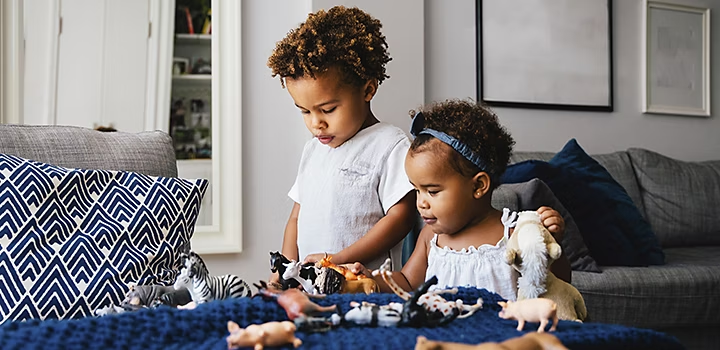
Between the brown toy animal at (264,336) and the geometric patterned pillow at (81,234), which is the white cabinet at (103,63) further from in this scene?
the brown toy animal at (264,336)

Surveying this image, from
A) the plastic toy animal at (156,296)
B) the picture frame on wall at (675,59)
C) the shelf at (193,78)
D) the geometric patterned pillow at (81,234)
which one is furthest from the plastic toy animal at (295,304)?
the picture frame on wall at (675,59)

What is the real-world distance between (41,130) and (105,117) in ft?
4.93

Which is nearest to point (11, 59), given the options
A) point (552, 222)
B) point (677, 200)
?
point (552, 222)

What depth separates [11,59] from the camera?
9.30 feet

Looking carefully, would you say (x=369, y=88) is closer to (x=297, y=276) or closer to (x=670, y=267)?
(x=297, y=276)

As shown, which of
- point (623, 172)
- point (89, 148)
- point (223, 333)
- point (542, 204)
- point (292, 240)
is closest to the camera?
point (223, 333)

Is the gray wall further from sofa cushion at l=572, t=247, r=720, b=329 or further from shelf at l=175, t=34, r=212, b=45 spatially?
sofa cushion at l=572, t=247, r=720, b=329

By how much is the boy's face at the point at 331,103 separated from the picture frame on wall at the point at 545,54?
1.70 metres

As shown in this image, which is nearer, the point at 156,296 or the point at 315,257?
the point at 156,296

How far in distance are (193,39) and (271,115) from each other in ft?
1.52

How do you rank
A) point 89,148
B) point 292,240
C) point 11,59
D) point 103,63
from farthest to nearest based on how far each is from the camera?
point 103,63, point 11,59, point 292,240, point 89,148

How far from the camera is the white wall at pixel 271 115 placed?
2963 millimetres

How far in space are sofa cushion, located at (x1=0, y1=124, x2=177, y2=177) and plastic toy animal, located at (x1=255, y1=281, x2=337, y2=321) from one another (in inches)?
30.9

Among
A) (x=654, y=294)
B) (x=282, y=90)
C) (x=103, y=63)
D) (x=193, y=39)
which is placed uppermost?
(x=193, y=39)
